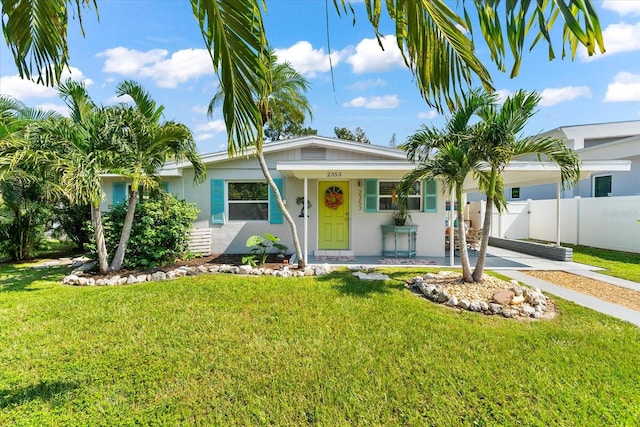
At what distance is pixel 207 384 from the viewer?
3.03 metres

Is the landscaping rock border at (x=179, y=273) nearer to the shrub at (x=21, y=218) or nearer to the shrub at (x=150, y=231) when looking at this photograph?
the shrub at (x=150, y=231)

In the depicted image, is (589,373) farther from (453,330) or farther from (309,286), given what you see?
(309,286)

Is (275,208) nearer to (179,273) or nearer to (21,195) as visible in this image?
(179,273)

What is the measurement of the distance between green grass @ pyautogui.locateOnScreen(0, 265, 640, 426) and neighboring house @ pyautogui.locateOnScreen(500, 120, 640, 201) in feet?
29.4

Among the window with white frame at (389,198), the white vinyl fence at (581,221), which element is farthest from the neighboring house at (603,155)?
the window with white frame at (389,198)

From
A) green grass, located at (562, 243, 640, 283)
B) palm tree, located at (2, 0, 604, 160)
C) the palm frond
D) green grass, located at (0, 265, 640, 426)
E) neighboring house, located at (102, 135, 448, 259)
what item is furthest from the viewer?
neighboring house, located at (102, 135, 448, 259)

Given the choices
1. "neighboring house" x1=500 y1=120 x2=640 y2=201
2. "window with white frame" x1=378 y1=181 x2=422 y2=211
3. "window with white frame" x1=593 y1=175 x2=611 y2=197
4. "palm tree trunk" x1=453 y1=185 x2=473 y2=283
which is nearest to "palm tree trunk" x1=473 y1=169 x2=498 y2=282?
"palm tree trunk" x1=453 y1=185 x2=473 y2=283

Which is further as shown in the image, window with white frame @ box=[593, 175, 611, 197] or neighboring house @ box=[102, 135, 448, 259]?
window with white frame @ box=[593, 175, 611, 197]

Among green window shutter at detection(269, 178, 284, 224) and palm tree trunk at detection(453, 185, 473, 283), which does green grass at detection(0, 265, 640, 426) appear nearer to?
palm tree trunk at detection(453, 185, 473, 283)

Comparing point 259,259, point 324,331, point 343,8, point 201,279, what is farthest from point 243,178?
point 343,8

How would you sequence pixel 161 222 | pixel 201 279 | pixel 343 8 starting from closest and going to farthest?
pixel 343 8 < pixel 201 279 < pixel 161 222

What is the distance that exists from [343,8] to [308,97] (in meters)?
6.89

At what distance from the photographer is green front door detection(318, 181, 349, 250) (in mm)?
9555

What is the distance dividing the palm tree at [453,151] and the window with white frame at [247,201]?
187 inches
